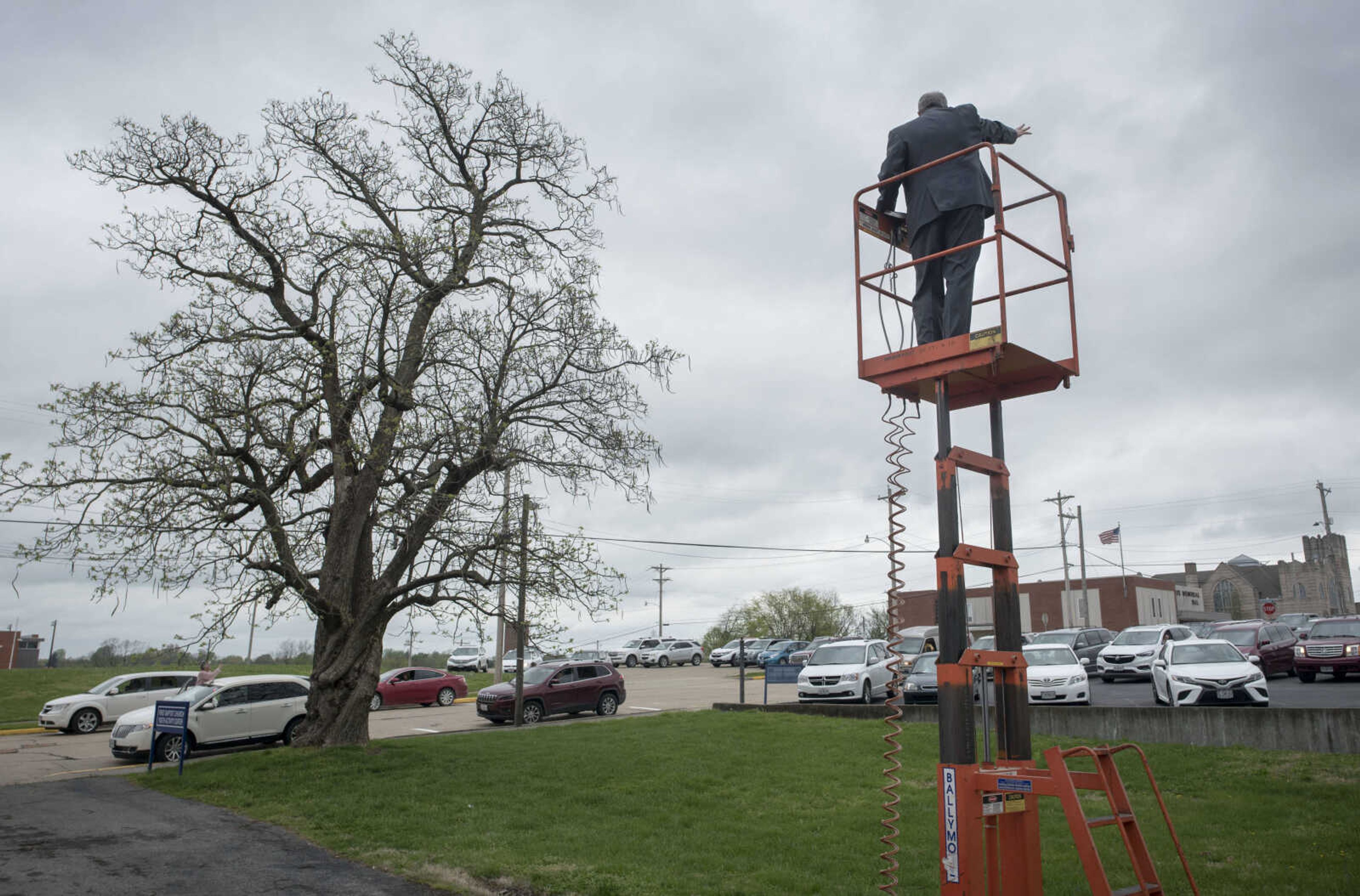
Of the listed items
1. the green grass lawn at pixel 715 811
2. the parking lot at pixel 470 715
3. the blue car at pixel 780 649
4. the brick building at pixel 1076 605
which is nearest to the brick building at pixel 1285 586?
the brick building at pixel 1076 605

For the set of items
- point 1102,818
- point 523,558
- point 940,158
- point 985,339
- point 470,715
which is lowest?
point 470,715

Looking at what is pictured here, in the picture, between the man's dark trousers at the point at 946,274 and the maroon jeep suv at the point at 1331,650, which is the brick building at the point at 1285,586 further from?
the man's dark trousers at the point at 946,274

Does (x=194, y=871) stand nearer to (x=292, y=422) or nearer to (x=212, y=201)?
(x=292, y=422)

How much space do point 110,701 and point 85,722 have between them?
0.75 meters

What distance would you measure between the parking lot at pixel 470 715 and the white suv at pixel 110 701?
1.15 feet

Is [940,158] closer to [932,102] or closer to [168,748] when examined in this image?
[932,102]

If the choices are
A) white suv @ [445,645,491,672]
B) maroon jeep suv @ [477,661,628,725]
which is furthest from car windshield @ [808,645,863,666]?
white suv @ [445,645,491,672]

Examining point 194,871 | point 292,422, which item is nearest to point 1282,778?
point 194,871

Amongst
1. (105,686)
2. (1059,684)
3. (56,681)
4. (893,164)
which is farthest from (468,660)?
(893,164)

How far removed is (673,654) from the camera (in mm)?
54094

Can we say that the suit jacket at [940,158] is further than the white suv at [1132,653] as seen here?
No

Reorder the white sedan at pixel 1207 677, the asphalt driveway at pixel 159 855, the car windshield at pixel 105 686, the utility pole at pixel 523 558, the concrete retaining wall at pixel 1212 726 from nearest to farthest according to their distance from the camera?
the asphalt driveway at pixel 159 855
the concrete retaining wall at pixel 1212 726
the utility pole at pixel 523 558
the white sedan at pixel 1207 677
the car windshield at pixel 105 686

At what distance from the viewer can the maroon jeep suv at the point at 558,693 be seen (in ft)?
79.9

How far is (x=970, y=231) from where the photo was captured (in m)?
6.04
